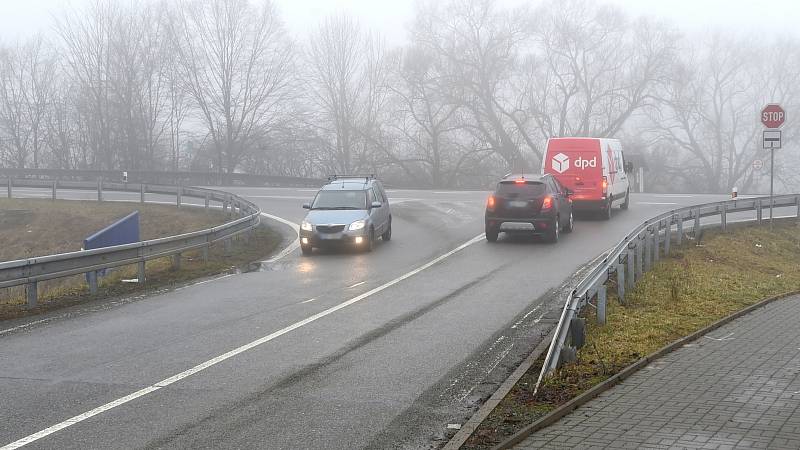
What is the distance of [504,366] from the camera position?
848 centimetres

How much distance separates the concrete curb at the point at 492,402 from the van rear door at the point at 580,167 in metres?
15.8

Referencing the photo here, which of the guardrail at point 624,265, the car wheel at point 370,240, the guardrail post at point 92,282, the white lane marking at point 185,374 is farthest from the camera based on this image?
the car wheel at point 370,240

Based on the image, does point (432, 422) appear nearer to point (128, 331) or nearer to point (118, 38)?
point (128, 331)

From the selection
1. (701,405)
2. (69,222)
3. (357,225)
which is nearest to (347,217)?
(357,225)

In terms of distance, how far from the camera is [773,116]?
2167cm

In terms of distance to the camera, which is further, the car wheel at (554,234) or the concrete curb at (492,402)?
the car wheel at (554,234)

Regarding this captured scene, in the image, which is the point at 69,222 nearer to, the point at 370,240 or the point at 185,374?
the point at 370,240

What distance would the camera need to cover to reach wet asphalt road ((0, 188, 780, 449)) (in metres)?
6.34

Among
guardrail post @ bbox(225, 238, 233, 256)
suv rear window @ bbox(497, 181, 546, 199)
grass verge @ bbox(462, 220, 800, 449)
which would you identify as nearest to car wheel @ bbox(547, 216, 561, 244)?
suv rear window @ bbox(497, 181, 546, 199)

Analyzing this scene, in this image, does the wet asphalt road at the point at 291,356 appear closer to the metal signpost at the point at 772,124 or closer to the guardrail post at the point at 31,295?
the guardrail post at the point at 31,295

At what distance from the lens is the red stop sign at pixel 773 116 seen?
2158 centimetres

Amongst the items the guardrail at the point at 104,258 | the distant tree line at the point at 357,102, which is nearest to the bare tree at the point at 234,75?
the distant tree line at the point at 357,102

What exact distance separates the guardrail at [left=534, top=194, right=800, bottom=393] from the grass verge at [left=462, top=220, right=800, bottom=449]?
0.57 feet

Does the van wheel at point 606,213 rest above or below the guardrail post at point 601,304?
above
